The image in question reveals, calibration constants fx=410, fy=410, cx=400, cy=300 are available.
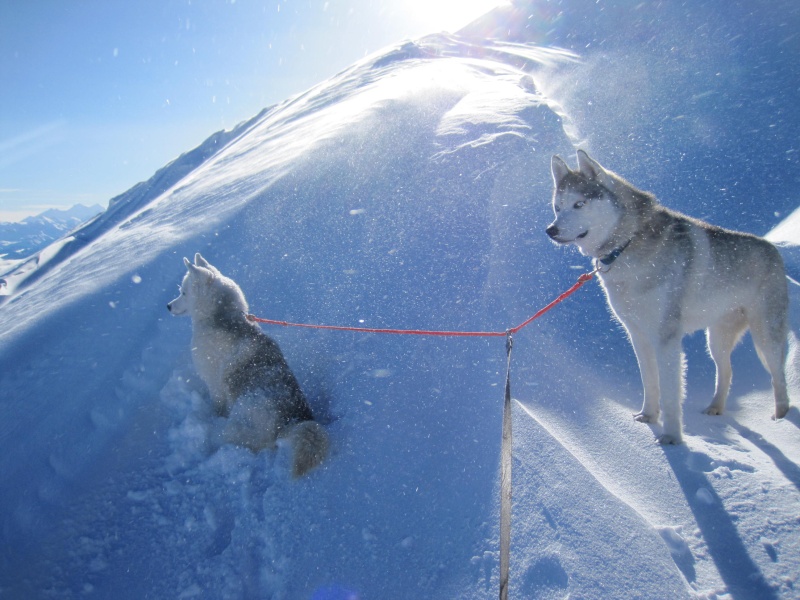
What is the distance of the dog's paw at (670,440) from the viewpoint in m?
3.00

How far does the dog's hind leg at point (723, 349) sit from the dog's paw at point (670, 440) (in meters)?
0.91

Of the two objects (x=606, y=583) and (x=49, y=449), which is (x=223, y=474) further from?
(x=606, y=583)

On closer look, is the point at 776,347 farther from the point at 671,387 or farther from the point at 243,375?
the point at 243,375

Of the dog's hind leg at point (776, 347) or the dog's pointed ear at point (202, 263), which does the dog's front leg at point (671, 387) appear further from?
the dog's pointed ear at point (202, 263)

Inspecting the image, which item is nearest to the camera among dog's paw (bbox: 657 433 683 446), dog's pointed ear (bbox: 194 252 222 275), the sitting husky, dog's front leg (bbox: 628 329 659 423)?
the sitting husky

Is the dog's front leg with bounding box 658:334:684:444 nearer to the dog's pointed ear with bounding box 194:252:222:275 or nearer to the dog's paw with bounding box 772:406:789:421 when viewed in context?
the dog's paw with bounding box 772:406:789:421

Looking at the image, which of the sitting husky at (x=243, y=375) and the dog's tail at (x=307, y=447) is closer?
the dog's tail at (x=307, y=447)

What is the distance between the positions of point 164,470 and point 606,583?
2842 millimetres

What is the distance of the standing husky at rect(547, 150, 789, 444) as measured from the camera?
302cm

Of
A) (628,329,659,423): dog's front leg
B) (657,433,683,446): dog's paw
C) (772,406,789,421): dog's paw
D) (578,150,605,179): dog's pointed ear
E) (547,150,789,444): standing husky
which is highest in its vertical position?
(578,150,605,179): dog's pointed ear

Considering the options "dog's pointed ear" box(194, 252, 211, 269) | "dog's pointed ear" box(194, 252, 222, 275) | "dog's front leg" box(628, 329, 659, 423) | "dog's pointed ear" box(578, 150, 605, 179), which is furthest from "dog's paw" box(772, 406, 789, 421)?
"dog's pointed ear" box(194, 252, 211, 269)

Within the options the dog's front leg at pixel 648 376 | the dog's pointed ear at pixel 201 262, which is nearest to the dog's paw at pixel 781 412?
the dog's front leg at pixel 648 376

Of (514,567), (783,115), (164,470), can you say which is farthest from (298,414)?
(783,115)

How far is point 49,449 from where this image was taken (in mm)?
3033
